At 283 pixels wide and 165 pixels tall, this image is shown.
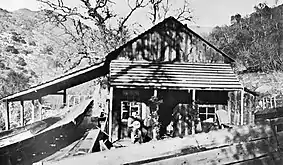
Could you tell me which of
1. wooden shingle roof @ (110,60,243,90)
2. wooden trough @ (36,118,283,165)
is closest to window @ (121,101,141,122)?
wooden shingle roof @ (110,60,243,90)

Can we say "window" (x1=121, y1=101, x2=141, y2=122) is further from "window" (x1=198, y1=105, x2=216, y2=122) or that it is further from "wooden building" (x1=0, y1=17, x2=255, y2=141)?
"window" (x1=198, y1=105, x2=216, y2=122)

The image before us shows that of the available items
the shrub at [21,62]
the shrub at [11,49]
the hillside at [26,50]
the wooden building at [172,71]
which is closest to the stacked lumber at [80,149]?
the wooden building at [172,71]

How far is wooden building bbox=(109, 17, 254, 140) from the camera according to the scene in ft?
48.5

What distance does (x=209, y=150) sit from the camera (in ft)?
12.4

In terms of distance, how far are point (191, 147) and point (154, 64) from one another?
447 inches

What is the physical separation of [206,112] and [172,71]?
292cm

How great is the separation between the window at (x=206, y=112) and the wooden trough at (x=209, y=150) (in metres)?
11.6

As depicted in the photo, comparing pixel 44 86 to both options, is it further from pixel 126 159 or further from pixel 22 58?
pixel 22 58

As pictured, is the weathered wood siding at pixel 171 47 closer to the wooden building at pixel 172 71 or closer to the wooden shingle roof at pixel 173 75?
the wooden building at pixel 172 71

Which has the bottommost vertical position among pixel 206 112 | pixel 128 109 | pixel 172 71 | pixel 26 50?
pixel 206 112

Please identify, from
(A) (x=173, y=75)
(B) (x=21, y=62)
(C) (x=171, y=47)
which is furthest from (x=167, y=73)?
(B) (x=21, y=62)

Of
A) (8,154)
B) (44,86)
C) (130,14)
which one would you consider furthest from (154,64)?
(130,14)

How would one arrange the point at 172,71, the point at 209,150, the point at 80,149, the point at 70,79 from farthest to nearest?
the point at 172,71 < the point at 70,79 < the point at 80,149 < the point at 209,150

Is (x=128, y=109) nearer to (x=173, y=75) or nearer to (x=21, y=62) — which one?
(x=173, y=75)
